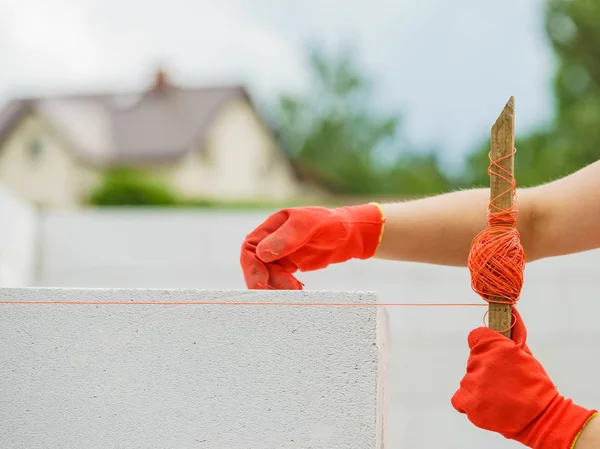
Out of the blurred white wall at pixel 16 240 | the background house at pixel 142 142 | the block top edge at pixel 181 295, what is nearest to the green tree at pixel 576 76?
the background house at pixel 142 142

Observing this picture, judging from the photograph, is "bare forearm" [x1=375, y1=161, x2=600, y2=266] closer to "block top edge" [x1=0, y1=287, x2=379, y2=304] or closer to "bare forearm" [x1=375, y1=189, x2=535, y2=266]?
"bare forearm" [x1=375, y1=189, x2=535, y2=266]

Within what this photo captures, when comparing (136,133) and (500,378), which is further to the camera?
(136,133)

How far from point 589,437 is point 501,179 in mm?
440

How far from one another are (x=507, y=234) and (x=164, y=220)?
151 inches

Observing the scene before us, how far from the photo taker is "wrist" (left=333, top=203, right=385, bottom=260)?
148 cm

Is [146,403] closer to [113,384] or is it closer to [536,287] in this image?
[113,384]

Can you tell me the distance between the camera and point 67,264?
4.96 meters

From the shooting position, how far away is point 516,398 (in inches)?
47.1

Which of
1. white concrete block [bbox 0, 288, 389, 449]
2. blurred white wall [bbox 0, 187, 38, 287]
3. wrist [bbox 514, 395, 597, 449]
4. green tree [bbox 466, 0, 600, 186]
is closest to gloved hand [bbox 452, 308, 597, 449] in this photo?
wrist [bbox 514, 395, 597, 449]

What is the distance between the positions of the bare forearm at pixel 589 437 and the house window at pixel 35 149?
59.4 feet

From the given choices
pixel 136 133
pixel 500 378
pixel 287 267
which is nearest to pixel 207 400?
pixel 287 267

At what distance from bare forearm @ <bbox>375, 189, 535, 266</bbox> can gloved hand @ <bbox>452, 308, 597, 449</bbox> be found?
0.32 meters

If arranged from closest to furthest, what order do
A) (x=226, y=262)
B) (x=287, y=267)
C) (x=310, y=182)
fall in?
(x=287, y=267) → (x=226, y=262) → (x=310, y=182)

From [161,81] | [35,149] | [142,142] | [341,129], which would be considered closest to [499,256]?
[142,142]
